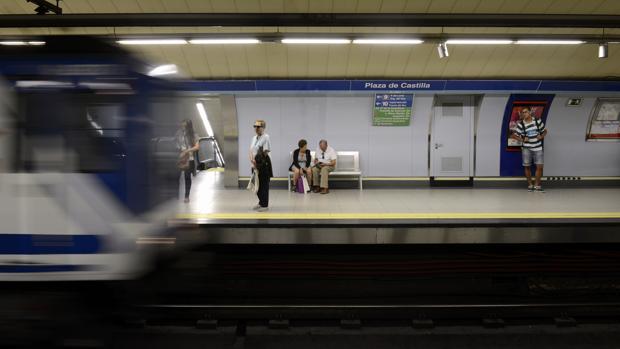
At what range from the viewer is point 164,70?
143 inches

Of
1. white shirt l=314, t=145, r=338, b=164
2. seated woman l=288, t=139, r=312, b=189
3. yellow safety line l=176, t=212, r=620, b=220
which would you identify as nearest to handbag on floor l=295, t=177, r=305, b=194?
seated woman l=288, t=139, r=312, b=189

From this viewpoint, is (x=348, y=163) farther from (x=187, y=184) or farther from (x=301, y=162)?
(x=187, y=184)

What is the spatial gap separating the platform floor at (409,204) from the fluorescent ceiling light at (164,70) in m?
2.60

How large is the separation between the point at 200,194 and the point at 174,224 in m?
4.97

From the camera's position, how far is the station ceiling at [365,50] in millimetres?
7148

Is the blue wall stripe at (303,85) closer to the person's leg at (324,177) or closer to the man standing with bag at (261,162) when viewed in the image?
the person's leg at (324,177)

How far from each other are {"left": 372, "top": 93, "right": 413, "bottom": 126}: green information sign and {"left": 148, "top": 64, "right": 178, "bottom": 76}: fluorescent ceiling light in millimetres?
6252

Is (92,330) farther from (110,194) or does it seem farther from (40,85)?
(40,85)

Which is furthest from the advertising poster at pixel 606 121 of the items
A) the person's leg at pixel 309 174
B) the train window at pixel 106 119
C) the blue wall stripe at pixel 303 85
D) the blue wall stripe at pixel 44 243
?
the blue wall stripe at pixel 44 243

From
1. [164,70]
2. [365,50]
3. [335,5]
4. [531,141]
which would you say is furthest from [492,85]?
[164,70]

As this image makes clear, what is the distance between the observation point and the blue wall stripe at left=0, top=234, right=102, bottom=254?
10.4 ft

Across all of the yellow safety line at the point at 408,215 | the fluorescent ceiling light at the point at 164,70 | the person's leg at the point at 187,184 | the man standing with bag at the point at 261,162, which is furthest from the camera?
the person's leg at the point at 187,184

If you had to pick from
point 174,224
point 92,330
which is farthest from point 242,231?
point 92,330

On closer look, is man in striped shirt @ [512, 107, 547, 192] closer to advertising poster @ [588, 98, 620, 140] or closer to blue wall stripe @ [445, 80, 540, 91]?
blue wall stripe @ [445, 80, 540, 91]
